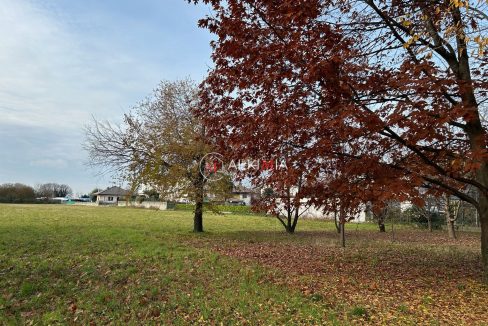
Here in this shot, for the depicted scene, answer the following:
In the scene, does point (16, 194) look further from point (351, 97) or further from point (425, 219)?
point (351, 97)

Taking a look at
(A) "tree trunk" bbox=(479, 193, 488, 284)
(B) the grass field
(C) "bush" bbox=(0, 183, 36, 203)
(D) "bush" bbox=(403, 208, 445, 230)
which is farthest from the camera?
(C) "bush" bbox=(0, 183, 36, 203)

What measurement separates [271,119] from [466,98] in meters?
3.21

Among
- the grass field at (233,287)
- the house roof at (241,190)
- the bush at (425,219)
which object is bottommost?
the grass field at (233,287)

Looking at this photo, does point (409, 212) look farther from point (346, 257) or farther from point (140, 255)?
point (140, 255)

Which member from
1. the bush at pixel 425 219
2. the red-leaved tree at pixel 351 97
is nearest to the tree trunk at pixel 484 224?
the red-leaved tree at pixel 351 97

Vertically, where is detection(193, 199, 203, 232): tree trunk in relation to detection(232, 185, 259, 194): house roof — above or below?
below

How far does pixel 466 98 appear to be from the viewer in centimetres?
621

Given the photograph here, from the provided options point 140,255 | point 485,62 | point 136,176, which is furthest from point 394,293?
point 136,176

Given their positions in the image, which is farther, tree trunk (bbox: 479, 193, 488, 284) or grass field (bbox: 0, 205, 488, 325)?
tree trunk (bbox: 479, 193, 488, 284)

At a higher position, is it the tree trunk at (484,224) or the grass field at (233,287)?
the tree trunk at (484,224)

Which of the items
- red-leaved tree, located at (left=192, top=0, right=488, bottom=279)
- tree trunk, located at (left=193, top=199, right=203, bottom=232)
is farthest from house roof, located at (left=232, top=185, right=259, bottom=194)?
red-leaved tree, located at (left=192, top=0, right=488, bottom=279)

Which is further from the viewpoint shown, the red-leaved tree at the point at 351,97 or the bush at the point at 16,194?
the bush at the point at 16,194

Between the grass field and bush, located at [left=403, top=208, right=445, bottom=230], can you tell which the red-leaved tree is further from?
bush, located at [left=403, top=208, right=445, bottom=230]

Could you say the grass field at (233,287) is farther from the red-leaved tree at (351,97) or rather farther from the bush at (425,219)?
the bush at (425,219)
